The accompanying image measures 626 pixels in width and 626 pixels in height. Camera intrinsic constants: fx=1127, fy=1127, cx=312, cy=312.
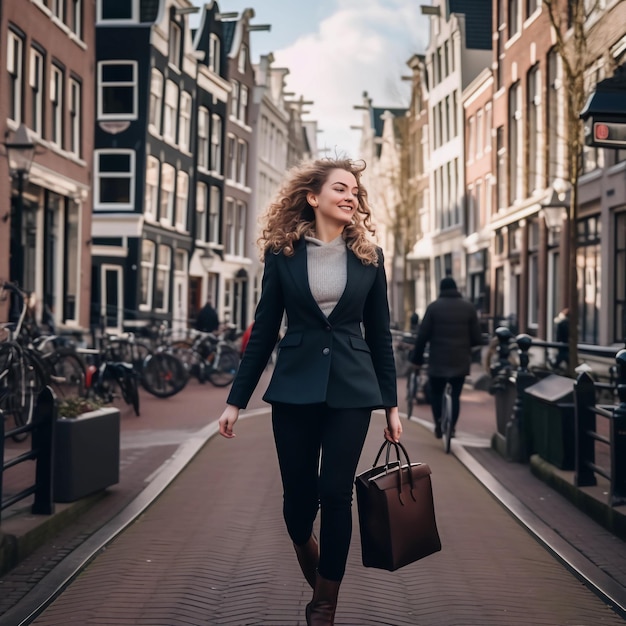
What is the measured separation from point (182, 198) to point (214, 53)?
317 inches

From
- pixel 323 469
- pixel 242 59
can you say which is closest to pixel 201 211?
pixel 242 59

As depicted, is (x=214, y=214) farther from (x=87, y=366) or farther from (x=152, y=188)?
(x=87, y=366)

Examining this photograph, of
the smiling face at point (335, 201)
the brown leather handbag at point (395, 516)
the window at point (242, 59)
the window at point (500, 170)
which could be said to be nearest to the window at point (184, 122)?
the window at point (242, 59)

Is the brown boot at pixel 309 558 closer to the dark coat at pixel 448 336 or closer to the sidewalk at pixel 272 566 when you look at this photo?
the sidewalk at pixel 272 566

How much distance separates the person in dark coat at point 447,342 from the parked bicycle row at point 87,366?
3463 millimetres

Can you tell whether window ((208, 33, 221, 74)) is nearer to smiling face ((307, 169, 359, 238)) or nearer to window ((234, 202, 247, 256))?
window ((234, 202, 247, 256))

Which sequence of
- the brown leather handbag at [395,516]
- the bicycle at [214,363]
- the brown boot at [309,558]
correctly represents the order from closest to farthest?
the brown leather handbag at [395,516] → the brown boot at [309,558] → the bicycle at [214,363]

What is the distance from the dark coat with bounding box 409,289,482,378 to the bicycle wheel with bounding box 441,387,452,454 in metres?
0.22

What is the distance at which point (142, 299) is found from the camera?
3356cm

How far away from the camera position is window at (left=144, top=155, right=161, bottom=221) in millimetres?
33594

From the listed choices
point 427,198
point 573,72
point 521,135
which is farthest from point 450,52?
point 573,72

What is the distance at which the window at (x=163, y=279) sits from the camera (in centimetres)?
3494

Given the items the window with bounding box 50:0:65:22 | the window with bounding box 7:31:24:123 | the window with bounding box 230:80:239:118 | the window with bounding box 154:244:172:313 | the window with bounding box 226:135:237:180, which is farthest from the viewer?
the window with bounding box 230:80:239:118

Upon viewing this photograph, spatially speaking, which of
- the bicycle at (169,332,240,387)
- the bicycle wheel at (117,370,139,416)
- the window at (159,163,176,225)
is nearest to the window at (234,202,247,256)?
the window at (159,163,176,225)
